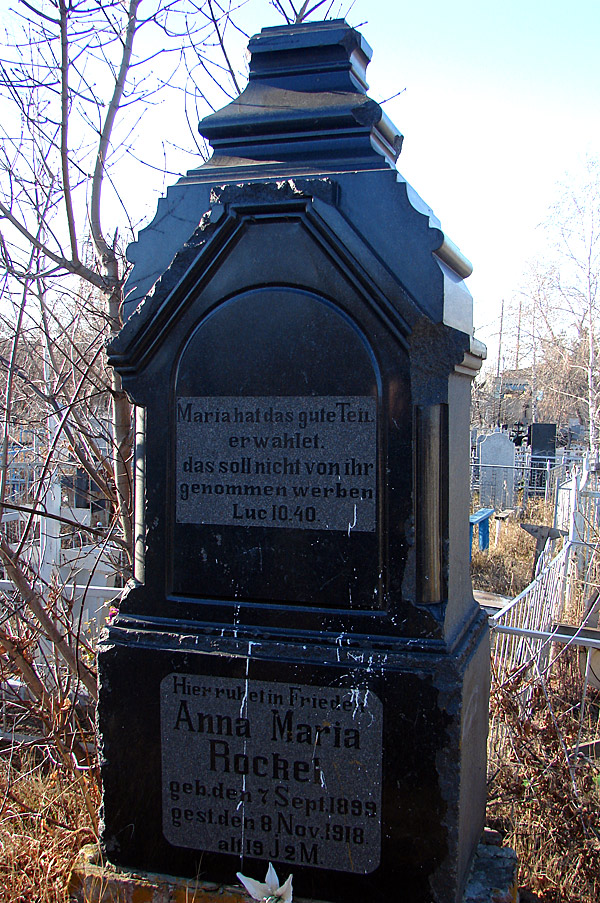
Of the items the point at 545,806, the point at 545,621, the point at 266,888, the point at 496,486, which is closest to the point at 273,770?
the point at 266,888

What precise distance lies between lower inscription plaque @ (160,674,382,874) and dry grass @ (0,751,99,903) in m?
0.48

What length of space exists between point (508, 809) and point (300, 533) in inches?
97.1

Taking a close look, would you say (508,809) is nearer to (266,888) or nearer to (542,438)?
(266,888)

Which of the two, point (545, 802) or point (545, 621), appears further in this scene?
point (545, 621)

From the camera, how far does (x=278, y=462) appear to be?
2.38 metres

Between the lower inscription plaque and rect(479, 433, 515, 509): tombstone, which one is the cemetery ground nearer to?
the lower inscription plaque

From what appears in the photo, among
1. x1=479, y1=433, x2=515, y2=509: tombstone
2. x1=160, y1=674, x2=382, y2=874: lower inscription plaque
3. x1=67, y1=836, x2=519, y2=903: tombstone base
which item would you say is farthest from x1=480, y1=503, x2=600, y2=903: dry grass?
x1=479, y1=433, x2=515, y2=509: tombstone

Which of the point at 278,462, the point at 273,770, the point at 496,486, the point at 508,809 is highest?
the point at 278,462

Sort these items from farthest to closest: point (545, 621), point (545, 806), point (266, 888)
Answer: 1. point (545, 621)
2. point (545, 806)
3. point (266, 888)

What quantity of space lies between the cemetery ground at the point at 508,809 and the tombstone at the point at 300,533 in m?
0.41

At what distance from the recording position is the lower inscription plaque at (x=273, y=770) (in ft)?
7.39

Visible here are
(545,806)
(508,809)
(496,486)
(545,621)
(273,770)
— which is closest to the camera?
(273,770)

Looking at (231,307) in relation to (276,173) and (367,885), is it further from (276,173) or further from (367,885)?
(367,885)

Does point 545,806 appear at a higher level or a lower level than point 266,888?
lower
